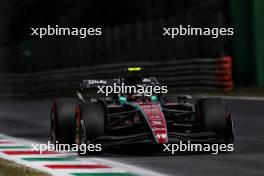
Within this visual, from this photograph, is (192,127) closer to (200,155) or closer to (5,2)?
(200,155)

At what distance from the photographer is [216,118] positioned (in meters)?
14.0

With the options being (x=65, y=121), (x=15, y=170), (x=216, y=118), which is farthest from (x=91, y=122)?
(x=15, y=170)

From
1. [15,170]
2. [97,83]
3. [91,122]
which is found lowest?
[15,170]

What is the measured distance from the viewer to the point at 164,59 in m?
37.4

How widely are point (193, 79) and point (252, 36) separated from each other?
2431 millimetres

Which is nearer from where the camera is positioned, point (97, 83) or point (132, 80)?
point (132, 80)

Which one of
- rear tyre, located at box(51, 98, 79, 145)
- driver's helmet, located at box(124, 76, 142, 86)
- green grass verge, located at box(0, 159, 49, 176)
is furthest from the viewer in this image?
rear tyre, located at box(51, 98, 79, 145)

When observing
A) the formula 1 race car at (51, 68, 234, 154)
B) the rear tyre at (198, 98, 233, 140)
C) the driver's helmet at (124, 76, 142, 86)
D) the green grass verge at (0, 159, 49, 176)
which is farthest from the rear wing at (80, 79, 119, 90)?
the green grass verge at (0, 159, 49, 176)

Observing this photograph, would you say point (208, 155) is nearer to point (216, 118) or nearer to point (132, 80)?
point (216, 118)

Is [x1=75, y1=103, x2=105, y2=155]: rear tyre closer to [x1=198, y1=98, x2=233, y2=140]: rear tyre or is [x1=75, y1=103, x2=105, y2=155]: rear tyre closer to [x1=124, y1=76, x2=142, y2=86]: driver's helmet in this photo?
[x1=124, y1=76, x2=142, y2=86]: driver's helmet

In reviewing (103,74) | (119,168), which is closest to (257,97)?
(103,74)

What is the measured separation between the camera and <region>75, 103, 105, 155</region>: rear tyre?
13.6m

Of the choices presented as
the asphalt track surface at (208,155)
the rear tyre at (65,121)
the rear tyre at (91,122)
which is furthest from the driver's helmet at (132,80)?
the asphalt track surface at (208,155)

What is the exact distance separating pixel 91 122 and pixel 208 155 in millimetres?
1597
